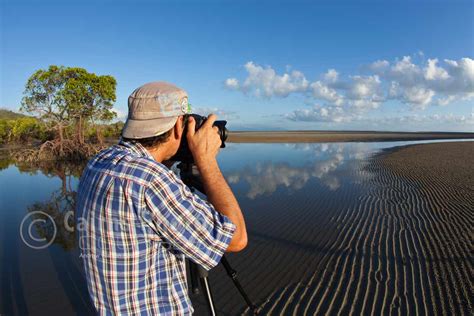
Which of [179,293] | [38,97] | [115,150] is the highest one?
[38,97]

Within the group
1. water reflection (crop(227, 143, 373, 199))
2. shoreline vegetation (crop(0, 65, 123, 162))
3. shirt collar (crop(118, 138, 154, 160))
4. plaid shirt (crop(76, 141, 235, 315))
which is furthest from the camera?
shoreline vegetation (crop(0, 65, 123, 162))

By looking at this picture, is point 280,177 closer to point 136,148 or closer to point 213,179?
point 213,179

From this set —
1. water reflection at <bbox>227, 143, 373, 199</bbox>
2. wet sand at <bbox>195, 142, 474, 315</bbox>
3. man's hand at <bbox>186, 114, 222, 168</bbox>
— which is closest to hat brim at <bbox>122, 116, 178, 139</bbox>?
man's hand at <bbox>186, 114, 222, 168</bbox>

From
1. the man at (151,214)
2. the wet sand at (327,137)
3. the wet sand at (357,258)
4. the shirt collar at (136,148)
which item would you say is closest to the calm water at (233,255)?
the wet sand at (357,258)

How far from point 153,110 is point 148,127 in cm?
8

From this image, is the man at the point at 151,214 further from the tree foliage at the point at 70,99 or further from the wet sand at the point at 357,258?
the tree foliage at the point at 70,99

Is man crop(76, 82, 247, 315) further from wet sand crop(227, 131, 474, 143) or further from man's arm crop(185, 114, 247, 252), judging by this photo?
wet sand crop(227, 131, 474, 143)

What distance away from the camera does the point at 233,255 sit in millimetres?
5703

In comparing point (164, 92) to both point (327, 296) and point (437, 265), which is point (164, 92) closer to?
point (327, 296)

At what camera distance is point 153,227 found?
44.1 inches

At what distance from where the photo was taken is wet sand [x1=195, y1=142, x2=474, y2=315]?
4.16 m

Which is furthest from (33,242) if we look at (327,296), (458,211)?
(458,211)

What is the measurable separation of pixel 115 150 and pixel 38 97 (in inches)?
956

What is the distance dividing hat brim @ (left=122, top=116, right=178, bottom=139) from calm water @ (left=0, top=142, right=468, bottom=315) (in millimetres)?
3586
